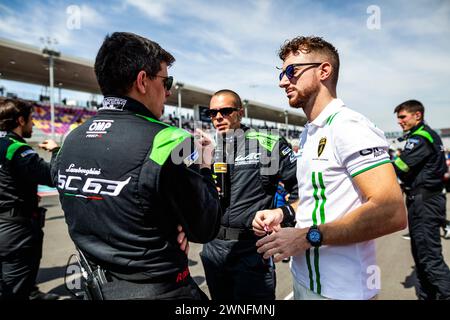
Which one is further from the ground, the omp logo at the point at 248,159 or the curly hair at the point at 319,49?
the curly hair at the point at 319,49

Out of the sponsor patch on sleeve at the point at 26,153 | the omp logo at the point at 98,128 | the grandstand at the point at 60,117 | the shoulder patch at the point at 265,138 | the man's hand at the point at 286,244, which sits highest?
the grandstand at the point at 60,117

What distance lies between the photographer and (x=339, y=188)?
1358 mm

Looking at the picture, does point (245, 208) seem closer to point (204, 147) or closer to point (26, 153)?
point (204, 147)

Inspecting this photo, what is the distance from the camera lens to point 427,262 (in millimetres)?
2930

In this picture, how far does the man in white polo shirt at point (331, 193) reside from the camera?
1.21 metres

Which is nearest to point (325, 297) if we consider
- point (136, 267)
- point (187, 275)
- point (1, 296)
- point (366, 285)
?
point (366, 285)

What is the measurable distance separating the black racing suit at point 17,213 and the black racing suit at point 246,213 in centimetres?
162

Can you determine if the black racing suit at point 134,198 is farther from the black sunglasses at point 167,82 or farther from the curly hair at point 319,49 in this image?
the curly hair at point 319,49

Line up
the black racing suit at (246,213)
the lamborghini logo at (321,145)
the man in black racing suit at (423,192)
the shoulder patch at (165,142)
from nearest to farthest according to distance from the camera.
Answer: the shoulder patch at (165,142) < the lamborghini logo at (321,145) < the black racing suit at (246,213) < the man in black racing suit at (423,192)

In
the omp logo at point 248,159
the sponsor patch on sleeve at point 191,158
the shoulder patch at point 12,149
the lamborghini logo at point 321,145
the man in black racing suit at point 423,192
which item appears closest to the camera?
the sponsor patch on sleeve at point 191,158

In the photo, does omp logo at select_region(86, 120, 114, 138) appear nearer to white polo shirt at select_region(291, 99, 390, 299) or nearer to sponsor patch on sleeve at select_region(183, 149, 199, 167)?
sponsor patch on sleeve at select_region(183, 149, 199, 167)

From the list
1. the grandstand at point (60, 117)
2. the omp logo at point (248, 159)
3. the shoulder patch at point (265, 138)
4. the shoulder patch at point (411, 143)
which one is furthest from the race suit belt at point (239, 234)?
the grandstand at point (60, 117)

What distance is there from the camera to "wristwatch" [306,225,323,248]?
128cm

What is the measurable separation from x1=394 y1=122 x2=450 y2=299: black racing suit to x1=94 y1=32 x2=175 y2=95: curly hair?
3044 mm
